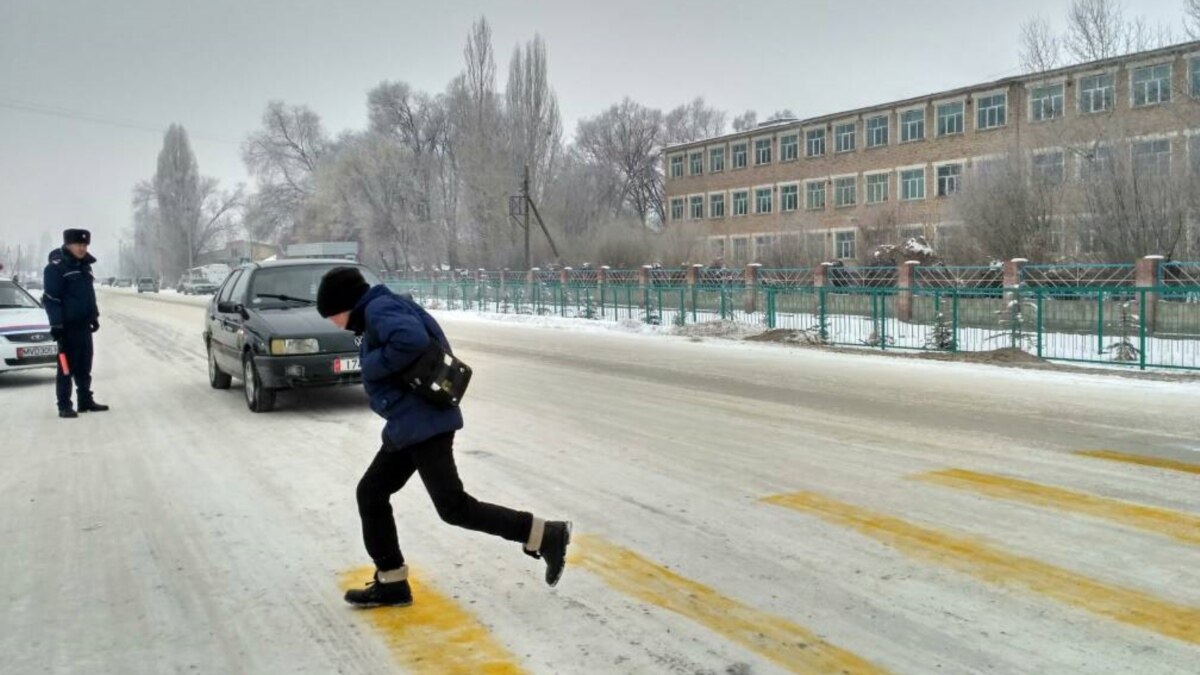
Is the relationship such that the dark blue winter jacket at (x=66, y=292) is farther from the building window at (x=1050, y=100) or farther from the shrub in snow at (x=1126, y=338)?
the building window at (x=1050, y=100)

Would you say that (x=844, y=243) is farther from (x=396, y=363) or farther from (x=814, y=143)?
(x=396, y=363)

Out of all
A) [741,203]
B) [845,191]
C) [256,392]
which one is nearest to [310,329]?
[256,392]

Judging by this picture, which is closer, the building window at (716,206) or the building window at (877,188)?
the building window at (877,188)

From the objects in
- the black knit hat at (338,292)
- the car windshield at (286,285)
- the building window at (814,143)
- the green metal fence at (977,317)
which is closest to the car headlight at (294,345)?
the car windshield at (286,285)

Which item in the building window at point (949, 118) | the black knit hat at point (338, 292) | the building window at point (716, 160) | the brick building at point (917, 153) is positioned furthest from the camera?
the building window at point (716, 160)

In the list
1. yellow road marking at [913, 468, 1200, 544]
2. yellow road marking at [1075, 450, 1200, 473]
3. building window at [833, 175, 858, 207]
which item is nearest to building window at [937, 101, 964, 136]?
building window at [833, 175, 858, 207]

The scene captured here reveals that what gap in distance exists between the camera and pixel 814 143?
55.4m

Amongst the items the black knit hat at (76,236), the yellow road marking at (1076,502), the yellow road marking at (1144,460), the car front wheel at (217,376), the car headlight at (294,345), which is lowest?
the yellow road marking at (1144,460)

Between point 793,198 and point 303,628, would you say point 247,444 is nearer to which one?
point 303,628

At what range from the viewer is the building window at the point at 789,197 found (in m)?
56.6

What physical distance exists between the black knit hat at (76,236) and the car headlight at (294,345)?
2471 millimetres

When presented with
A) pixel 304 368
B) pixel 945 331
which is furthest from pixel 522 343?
pixel 304 368

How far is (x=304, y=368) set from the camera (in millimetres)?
9570

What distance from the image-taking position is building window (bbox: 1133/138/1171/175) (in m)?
25.4
